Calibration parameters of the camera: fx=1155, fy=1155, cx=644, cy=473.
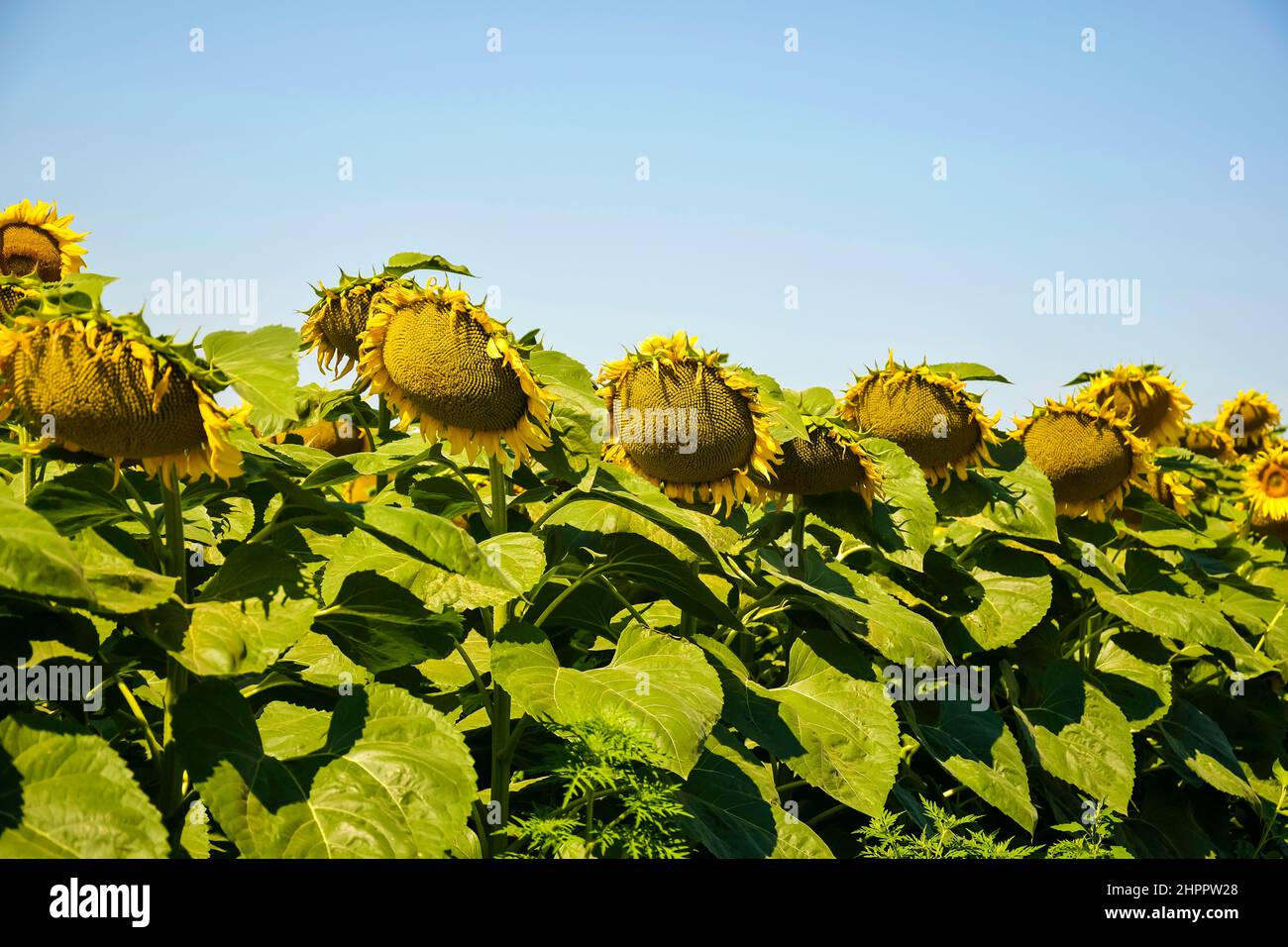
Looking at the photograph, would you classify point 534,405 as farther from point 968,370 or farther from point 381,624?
point 968,370

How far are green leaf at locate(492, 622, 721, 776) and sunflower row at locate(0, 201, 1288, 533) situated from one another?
64cm

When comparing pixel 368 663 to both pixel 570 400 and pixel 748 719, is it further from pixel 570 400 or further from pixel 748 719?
pixel 748 719

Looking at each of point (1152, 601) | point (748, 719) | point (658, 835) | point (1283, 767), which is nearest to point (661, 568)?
point (748, 719)

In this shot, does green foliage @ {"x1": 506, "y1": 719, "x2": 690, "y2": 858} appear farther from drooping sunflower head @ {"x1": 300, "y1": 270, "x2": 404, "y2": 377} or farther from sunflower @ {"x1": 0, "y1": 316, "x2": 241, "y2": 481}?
drooping sunflower head @ {"x1": 300, "y1": 270, "x2": 404, "y2": 377}

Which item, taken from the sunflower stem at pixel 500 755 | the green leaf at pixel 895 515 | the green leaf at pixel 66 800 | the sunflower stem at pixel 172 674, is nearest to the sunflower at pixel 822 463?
the green leaf at pixel 895 515

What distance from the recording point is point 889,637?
3.86 meters

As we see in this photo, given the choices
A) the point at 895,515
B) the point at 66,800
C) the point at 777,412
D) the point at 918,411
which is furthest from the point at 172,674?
the point at 918,411

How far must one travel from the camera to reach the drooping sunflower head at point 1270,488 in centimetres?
717

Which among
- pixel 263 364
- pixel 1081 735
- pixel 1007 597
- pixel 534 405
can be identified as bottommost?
pixel 1081 735

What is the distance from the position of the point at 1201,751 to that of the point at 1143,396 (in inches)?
77.0

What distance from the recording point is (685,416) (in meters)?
3.81

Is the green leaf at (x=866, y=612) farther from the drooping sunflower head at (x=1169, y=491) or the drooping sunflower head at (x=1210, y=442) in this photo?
the drooping sunflower head at (x=1210, y=442)
